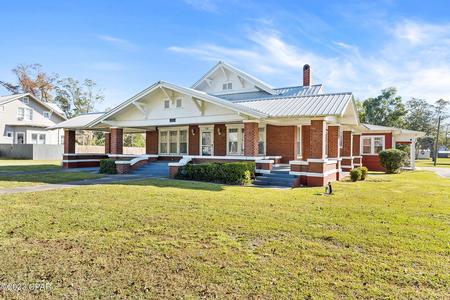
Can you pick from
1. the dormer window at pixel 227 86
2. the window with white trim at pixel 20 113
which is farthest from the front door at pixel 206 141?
the window with white trim at pixel 20 113

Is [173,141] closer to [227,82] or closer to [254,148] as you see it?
[227,82]

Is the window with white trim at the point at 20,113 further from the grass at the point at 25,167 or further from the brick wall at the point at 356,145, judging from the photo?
the brick wall at the point at 356,145

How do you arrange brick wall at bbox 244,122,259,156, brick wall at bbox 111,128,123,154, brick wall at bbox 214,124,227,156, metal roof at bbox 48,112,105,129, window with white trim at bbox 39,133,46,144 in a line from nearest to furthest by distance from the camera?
1. brick wall at bbox 244,122,259,156
2. brick wall at bbox 214,124,227,156
3. brick wall at bbox 111,128,123,154
4. metal roof at bbox 48,112,105,129
5. window with white trim at bbox 39,133,46,144

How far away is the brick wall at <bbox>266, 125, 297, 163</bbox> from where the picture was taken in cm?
1758

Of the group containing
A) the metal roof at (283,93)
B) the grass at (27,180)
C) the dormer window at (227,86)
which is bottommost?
the grass at (27,180)

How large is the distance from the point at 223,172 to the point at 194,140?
7.22 meters

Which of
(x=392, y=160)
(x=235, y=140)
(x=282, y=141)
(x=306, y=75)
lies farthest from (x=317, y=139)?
(x=392, y=160)

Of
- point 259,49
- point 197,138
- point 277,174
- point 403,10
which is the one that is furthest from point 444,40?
point 197,138

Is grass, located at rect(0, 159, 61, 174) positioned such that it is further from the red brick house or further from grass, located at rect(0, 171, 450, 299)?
grass, located at rect(0, 171, 450, 299)

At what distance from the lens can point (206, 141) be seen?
19.9m

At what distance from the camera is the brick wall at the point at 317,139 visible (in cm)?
1327

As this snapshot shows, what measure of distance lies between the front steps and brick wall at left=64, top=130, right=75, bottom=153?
1464cm

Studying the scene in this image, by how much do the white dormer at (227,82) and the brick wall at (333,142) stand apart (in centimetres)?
592

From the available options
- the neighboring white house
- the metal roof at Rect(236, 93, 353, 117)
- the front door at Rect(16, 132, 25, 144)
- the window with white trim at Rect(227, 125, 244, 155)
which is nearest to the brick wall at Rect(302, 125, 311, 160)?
the metal roof at Rect(236, 93, 353, 117)
